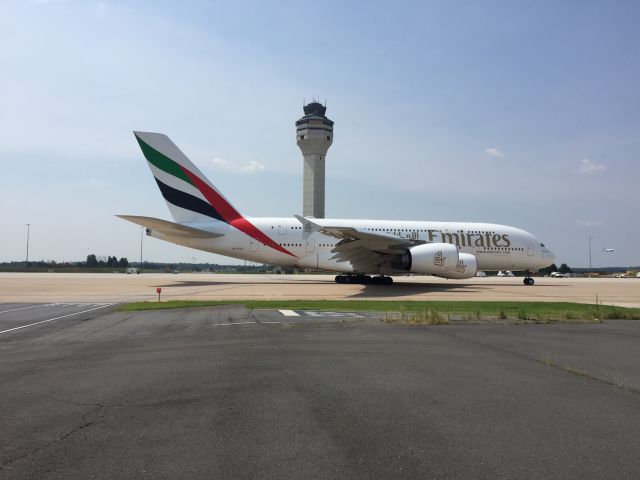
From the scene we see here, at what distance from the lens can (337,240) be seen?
97.8 ft

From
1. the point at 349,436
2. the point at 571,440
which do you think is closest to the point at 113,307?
the point at 349,436

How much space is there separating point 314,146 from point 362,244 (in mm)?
88929

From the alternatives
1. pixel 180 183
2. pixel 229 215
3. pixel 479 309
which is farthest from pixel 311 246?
pixel 479 309

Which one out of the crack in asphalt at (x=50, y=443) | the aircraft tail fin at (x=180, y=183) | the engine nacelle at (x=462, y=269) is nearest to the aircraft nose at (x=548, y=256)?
the engine nacelle at (x=462, y=269)

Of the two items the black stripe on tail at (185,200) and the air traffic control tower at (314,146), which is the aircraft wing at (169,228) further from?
the air traffic control tower at (314,146)

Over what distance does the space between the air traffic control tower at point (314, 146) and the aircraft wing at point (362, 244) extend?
79.7 m

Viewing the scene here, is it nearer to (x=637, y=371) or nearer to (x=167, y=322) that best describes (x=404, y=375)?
(x=637, y=371)

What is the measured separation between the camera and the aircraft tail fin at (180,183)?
28344 mm

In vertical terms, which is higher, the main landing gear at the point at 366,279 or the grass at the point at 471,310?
the main landing gear at the point at 366,279

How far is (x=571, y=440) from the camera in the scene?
3779mm

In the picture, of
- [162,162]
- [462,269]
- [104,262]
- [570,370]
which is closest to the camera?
[570,370]

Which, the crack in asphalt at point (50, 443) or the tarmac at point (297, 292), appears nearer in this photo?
the crack in asphalt at point (50, 443)

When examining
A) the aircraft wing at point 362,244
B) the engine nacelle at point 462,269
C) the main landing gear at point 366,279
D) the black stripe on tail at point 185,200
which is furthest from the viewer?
the main landing gear at point 366,279

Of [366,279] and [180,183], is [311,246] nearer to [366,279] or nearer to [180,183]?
[366,279]
